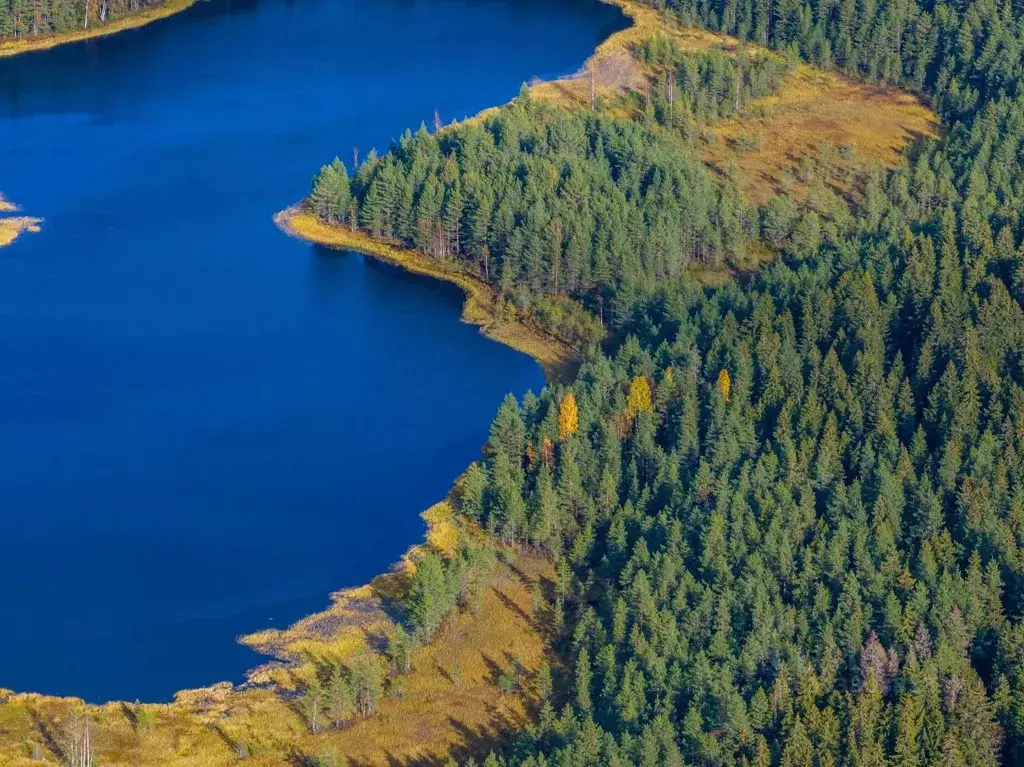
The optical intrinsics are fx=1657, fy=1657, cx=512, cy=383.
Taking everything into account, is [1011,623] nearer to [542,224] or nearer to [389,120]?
[542,224]

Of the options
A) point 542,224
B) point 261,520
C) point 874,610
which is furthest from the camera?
point 542,224

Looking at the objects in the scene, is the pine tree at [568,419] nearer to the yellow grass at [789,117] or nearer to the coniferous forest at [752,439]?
the coniferous forest at [752,439]

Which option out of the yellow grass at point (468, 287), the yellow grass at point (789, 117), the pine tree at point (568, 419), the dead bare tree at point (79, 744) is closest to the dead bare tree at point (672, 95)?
the yellow grass at point (789, 117)

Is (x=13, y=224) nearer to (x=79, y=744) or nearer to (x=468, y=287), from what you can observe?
(x=468, y=287)

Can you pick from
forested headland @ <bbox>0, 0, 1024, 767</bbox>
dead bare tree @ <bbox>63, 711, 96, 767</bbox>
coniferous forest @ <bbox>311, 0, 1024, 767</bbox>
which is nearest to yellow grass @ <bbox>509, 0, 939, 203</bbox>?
forested headland @ <bbox>0, 0, 1024, 767</bbox>

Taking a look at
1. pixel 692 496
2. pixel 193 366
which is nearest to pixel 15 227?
pixel 193 366

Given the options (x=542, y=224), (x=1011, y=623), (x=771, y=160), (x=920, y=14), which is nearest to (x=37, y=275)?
(x=542, y=224)

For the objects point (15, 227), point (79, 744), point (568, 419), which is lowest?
point (79, 744)

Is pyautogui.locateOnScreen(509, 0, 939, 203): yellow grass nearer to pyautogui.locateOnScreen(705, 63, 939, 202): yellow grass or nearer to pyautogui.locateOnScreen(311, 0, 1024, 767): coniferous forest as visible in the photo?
pyautogui.locateOnScreen(705, 63, 939, 202): yellow grass
